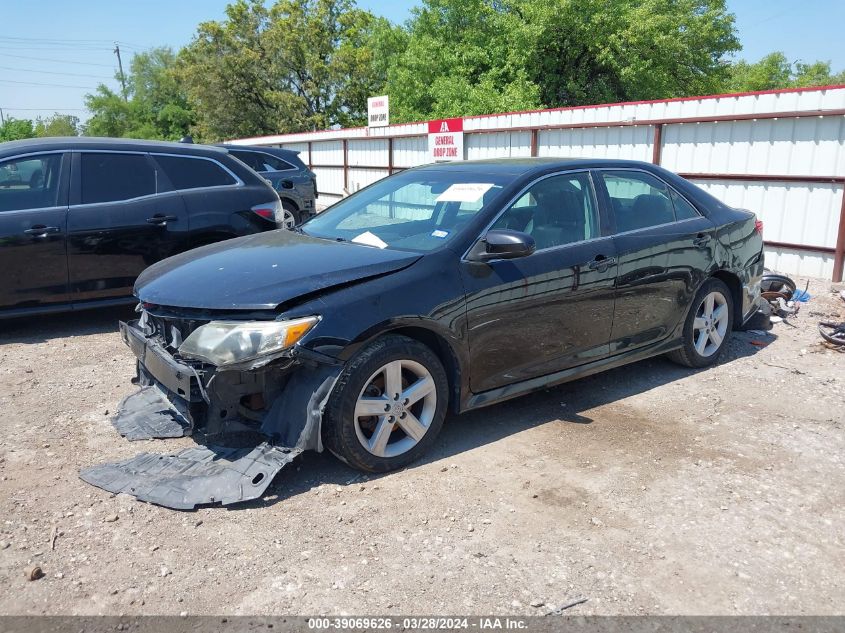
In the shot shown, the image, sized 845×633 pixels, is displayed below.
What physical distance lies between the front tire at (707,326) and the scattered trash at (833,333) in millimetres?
1236

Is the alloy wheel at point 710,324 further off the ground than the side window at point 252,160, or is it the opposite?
the side window at point 252,160

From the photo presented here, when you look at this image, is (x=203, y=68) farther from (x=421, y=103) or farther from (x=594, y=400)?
(x=594, y=400)

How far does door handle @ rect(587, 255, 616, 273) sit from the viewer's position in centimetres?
472

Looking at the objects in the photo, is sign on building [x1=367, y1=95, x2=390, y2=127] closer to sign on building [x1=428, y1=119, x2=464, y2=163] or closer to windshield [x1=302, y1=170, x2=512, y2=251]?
sign on building [x1=428, y1=119, x2=464, y2=163]

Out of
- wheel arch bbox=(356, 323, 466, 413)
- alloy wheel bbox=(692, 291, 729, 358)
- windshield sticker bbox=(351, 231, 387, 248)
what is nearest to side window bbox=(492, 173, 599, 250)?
windshield sticker bbox=(351, 231, 387, 248)

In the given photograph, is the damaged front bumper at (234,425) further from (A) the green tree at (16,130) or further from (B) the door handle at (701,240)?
(A) the green tree at (16,130)

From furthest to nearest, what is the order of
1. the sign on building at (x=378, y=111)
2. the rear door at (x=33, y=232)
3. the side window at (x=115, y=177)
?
the sign on building at (x=378, y=111)
the side window at (x=115, y=177)
the rear door at (x=33, y=232)

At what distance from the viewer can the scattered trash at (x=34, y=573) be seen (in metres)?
2.96

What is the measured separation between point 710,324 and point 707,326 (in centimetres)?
5

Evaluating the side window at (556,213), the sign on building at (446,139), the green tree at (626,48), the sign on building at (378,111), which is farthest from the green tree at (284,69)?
the side window at (556,213)

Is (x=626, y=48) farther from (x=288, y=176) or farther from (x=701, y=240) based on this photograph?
(x=701, y=240)

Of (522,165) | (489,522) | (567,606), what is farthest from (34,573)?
(522,165)

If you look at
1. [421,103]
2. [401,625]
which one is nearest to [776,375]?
[401,625]

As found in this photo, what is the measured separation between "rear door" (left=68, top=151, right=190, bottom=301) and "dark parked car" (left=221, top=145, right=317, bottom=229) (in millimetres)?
6350
